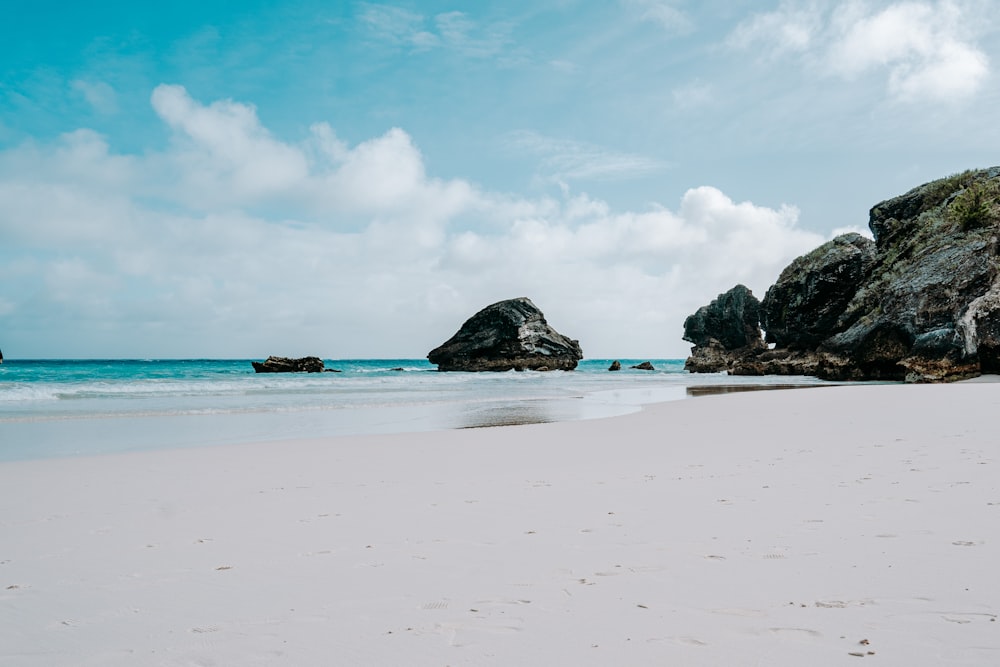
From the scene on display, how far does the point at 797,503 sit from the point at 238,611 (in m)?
4.52

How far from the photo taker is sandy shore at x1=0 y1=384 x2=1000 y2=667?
2.77 m

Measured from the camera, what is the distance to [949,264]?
918 inches

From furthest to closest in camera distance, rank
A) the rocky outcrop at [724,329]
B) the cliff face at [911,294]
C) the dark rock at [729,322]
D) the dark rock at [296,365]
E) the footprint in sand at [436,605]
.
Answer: the dark rock at [296,365], the dark rock at [729,322], the rocky outcrop at [724,329], the cliff face at [911,294], the footprint in sand at [436,605]

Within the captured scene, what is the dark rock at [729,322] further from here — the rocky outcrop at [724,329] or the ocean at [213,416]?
the ocean at [213,416]

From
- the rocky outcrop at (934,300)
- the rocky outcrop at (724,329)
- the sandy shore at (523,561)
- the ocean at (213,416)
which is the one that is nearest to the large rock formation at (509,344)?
the rocky outcrop at (724,329)

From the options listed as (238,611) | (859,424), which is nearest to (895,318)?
(859,424)

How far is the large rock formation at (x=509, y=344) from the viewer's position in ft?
201

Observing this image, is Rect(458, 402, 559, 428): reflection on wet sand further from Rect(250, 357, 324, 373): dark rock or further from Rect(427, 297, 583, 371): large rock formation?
Rect(250, 357, 324, 373): dark rock

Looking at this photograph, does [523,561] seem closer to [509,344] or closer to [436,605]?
[436,605]

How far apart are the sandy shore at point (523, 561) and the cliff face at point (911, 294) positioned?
18.6 meters

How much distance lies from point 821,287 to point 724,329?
21736mm

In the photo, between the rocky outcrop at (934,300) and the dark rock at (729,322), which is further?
the dark rock at (729,322)

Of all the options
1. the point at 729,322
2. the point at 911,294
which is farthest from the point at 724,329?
the point at 911,294

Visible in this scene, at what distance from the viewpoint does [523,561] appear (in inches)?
154
